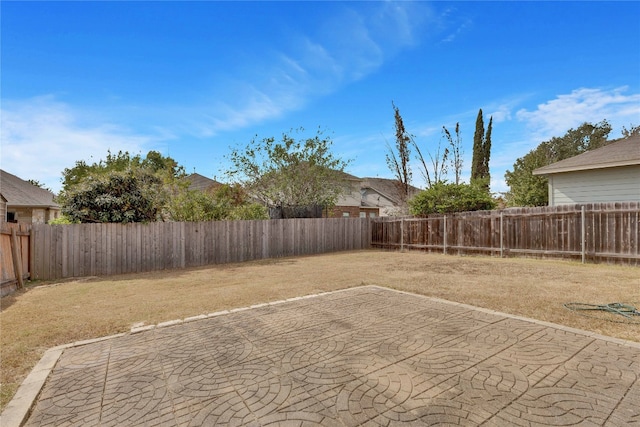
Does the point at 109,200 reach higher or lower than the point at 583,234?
higher

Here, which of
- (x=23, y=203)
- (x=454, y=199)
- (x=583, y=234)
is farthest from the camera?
(x=23, y=203)

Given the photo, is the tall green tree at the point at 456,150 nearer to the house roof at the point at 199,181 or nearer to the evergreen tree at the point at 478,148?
the evergreen tree at the point at 478,148

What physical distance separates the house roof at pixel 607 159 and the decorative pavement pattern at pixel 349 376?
32.2 feet

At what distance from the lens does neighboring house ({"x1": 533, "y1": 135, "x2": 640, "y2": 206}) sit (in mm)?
9953

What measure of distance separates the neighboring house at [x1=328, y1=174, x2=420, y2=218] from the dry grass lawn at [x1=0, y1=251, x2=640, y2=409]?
1882 cm

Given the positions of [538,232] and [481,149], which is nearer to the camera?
[538,232]

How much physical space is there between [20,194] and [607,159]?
3074cm

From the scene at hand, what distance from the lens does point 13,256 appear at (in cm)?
676

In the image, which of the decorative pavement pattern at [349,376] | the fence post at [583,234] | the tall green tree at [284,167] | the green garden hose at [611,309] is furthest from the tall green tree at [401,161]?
the decorative pavement pattern at [349,376]

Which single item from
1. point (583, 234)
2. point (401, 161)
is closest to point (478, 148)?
point (401, 161)

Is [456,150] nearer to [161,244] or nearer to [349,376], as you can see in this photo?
[161,244]

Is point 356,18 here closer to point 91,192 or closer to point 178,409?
point 91,192

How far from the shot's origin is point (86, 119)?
11.6 meters

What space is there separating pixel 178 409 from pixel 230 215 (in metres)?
10.8
